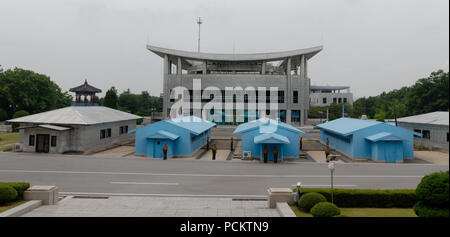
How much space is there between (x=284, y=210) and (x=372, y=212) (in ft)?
11.2

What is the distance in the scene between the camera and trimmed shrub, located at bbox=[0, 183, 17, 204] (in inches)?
A: 431

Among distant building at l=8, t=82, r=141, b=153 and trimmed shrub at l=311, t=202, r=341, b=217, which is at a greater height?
distant building at l=8, t=82, r=141, b=153

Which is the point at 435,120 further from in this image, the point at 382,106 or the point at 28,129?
the point at 382,106

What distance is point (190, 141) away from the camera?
2605 centimetres

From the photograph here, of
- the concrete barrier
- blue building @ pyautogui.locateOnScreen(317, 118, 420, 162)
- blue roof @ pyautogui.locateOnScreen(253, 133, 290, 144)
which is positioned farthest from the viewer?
blue building @ pyautogui.locateOnScreen(317, 118, 420, 162)

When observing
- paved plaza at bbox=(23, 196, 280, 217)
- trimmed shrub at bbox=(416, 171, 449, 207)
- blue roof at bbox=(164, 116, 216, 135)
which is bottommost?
paved plaza at bbox=(23, 196, 280, 217)

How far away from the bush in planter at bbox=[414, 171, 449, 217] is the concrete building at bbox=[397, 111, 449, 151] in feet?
80.6

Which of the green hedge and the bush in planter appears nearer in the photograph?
the bush in planter

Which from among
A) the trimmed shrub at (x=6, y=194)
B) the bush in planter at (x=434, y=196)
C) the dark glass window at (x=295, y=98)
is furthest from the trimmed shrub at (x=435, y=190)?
the dark glass window at (x=295, y=98)

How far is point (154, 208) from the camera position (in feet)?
36.2

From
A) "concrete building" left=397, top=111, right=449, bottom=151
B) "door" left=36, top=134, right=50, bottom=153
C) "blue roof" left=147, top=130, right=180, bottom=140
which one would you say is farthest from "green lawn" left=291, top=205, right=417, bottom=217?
"door" left=36, top=134, right=50, bottom=153

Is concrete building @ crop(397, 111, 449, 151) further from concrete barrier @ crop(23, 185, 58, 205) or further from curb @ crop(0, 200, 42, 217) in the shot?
curb @ crop(0, 200, 42, 217)
